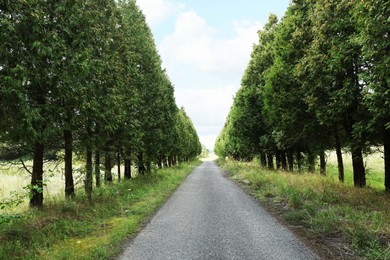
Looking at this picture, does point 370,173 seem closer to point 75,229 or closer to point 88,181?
point 88,181

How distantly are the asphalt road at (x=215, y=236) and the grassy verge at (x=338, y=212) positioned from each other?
83 cm

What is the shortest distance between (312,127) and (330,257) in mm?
11453

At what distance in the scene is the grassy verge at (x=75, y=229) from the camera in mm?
6531

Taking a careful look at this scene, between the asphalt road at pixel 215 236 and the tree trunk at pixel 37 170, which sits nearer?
the asphalt road at pixel 215 236

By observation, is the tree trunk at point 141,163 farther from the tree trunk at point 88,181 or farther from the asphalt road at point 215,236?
the asphalt road at point 215,236

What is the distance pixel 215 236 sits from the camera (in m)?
7.86

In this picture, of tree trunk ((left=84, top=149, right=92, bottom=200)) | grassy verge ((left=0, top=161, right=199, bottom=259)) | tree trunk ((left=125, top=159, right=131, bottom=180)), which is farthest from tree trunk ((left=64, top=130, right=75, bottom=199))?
tree trunk ((left=125, top=159, right=131, bottom=180))

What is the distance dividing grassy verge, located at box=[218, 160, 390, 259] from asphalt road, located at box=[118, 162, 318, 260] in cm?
83

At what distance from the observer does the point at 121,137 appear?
53.1 feet

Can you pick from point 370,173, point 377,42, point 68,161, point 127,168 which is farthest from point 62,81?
point 370,173

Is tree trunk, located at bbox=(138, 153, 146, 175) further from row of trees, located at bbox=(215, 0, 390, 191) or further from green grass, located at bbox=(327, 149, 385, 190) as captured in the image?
green grass, located at bbox=(327, 149, 385, 190)

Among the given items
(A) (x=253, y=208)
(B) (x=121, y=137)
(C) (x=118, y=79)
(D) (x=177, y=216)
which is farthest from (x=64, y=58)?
(A) (x=253, y=208)

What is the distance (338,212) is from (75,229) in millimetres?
7645

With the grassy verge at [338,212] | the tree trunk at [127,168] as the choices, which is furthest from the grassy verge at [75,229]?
the tree trunk at [127,168]
